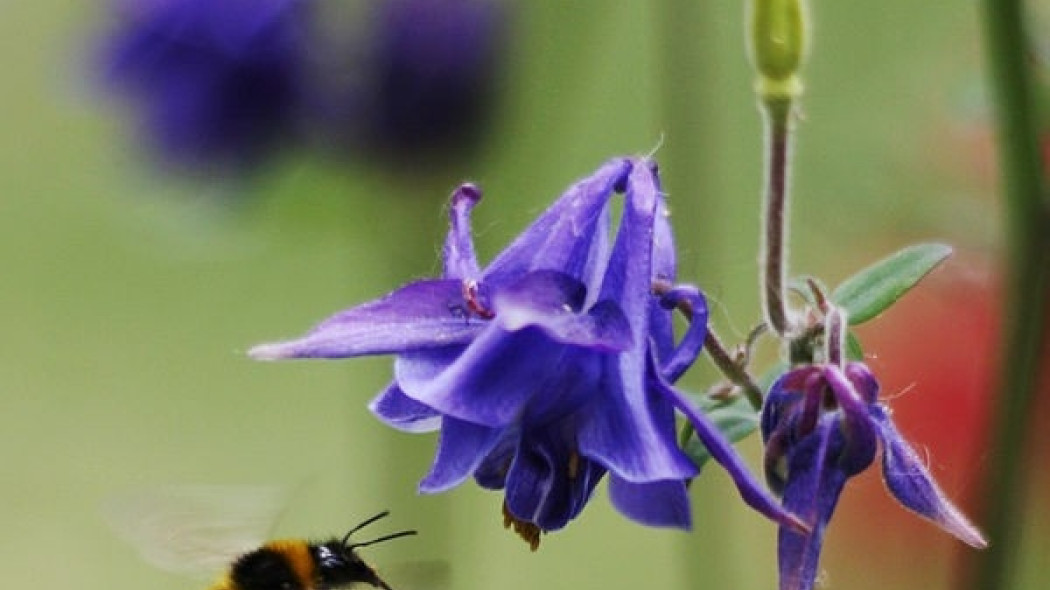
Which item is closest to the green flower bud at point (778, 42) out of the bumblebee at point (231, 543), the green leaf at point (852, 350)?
the green leaf at point (852, 350)

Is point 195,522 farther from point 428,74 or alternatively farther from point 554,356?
point 428,74

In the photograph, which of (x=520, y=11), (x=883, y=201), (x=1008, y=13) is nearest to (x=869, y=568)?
(x=883, y=201)

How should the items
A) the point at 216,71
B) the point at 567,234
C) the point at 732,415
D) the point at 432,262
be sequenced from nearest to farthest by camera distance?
1. the point at 567,234
2. the point at 732,415
3. the point at 216,71
4. the point at 432,262

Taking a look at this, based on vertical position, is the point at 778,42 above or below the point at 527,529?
above

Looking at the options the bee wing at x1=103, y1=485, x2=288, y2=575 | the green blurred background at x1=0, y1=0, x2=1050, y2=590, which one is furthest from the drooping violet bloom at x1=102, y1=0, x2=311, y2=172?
the bee wing at x1=103, y1=485, x2=288, y2=575

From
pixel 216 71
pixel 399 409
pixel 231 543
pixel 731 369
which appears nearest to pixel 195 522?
pixel 231 543

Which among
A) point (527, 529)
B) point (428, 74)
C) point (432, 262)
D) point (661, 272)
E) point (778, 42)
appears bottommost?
point (527, 529)

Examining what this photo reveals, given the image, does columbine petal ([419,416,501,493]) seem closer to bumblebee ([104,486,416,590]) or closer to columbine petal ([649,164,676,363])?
columbine petal ([649,164,676,363])

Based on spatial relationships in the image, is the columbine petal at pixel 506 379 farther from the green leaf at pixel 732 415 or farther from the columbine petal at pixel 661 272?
the green leaf at pixel 732 415
